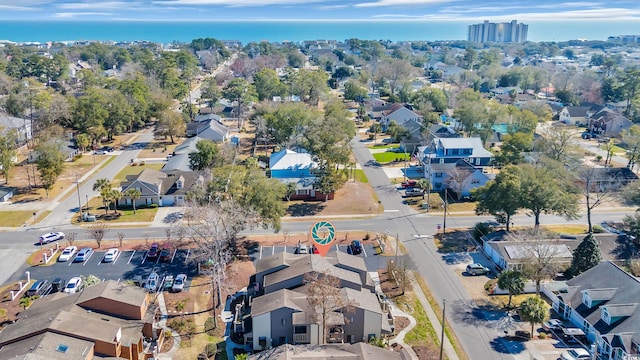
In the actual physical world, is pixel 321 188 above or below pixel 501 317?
above

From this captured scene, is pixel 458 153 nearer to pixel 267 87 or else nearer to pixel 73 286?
pixel 73 286

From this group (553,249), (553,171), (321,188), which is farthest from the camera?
(321,188)

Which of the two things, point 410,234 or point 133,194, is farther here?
point 133,194

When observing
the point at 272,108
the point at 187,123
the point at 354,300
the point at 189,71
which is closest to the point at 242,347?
the point at 354,300

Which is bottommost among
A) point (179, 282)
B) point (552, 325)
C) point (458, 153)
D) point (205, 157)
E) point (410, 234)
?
point (552, 325)

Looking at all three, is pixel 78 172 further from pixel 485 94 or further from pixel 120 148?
pixel 485 94

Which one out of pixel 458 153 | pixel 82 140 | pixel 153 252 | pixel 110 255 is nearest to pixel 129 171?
pixel 82 140

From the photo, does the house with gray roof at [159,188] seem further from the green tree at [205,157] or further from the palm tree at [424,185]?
the palm tree at [424,185]
